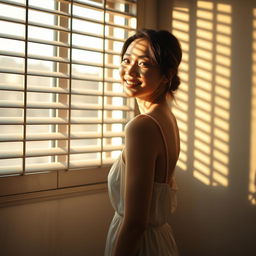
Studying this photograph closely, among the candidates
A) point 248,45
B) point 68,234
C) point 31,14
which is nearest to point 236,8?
point 248,45

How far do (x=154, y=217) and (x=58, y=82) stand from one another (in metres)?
0.92

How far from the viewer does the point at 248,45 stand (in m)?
1.96

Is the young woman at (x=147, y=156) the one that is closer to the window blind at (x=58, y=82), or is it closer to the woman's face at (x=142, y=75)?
the woman's face at (x=142, y=75)

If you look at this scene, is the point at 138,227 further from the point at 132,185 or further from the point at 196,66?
the point at 196,66

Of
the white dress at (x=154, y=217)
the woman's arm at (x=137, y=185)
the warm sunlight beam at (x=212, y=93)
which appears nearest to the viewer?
the woman's arm at (x=137, y=185)

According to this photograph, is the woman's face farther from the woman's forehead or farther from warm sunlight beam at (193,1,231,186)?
warm sunlight beam at (193,1,231,186)

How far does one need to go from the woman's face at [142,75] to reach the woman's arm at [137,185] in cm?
19

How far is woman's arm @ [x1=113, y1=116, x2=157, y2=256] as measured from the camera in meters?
1.18

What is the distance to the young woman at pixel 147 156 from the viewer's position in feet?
3.90

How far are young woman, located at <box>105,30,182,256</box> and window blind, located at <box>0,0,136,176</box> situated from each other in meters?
0.53

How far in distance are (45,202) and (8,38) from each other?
814 millimetres

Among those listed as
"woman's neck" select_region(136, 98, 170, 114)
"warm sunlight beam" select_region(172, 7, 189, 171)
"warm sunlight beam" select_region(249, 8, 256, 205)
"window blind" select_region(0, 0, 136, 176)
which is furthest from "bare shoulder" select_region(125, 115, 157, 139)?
"warm sunlight beam" select_region(172, 7, 189, 171)

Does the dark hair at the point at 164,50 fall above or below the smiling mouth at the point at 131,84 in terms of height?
above

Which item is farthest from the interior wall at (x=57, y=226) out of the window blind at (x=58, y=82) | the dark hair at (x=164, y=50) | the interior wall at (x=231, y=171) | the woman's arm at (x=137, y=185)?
the dark hair at (x=164, y=50)
